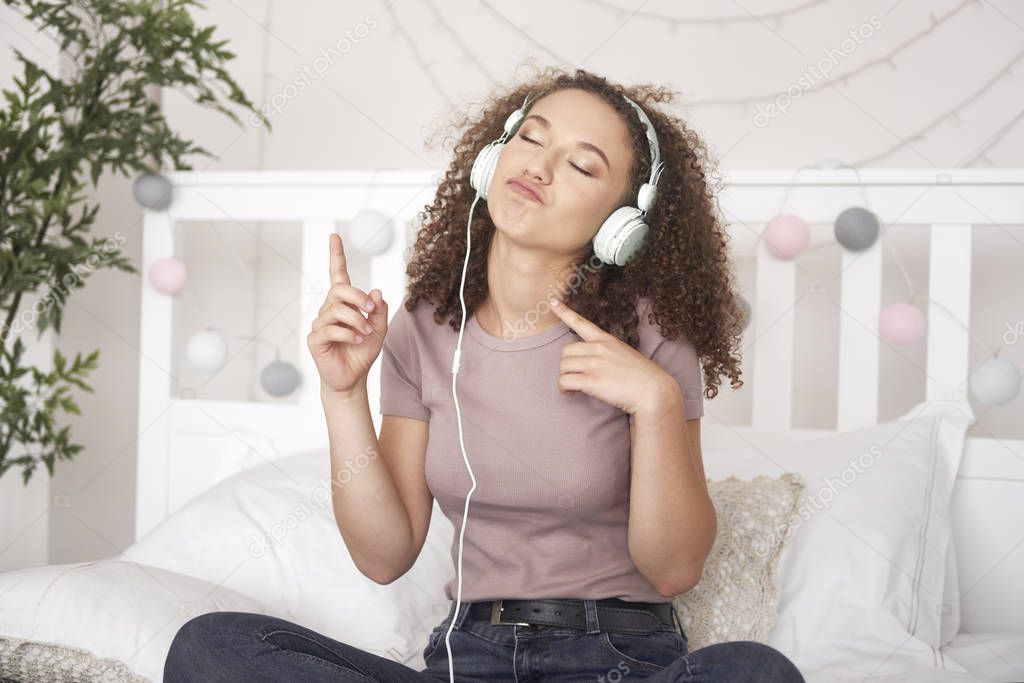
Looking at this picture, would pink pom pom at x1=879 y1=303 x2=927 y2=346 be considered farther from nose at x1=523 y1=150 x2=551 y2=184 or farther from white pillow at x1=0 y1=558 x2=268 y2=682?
white pillow at x1=0 y1=558 x2=268 y2=682

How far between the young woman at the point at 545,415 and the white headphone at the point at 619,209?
0.02 metres

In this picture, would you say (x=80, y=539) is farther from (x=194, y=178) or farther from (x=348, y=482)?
(x=348, y=482)

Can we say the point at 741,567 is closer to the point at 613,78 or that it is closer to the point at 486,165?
the point at 486,165

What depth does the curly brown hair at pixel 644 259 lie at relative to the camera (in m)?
1.05

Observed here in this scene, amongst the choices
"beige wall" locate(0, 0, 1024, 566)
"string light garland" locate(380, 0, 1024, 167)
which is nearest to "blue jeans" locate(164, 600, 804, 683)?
"beige wall" locate(0, 0, 1024, 566)

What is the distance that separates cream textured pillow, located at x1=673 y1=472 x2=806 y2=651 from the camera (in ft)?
3.88

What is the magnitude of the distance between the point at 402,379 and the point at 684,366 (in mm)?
326

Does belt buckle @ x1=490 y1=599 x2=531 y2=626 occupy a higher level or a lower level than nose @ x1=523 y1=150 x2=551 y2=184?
lower

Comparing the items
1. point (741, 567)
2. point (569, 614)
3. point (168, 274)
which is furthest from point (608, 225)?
point (168, 274)

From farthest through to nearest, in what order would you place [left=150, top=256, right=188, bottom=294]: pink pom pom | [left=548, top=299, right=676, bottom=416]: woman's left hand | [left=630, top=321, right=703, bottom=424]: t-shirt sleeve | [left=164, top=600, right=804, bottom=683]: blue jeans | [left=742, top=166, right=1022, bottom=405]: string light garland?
[left=150, top=256, right=188, bottom=294]: pink pom pom, [left=742, top=166, right=1022, bottom=405]: string light garland, [left=630, top=321, right=703, bottom=424]: t-shirt sleeve, [left=548, top=299, right=676, bottom=416]: woman's left hand, [left=164, top=600, right=804, bottom=683]: blue jeans

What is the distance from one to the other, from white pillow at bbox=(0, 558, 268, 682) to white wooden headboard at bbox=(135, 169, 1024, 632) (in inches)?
24.5

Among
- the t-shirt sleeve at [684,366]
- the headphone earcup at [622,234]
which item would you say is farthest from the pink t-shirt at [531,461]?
the headphone earcup at [622,234]

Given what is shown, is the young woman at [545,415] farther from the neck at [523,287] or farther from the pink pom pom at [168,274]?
the pink pom pom at [168,274]

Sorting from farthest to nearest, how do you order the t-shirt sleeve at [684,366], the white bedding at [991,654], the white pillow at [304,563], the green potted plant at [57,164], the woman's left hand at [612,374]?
the green potted plant at [57,164], the white pillow at [304,563], the white bedding at [991,654], the t-shirt sleeve at [684,366], the woman's left hand at [612,374]
